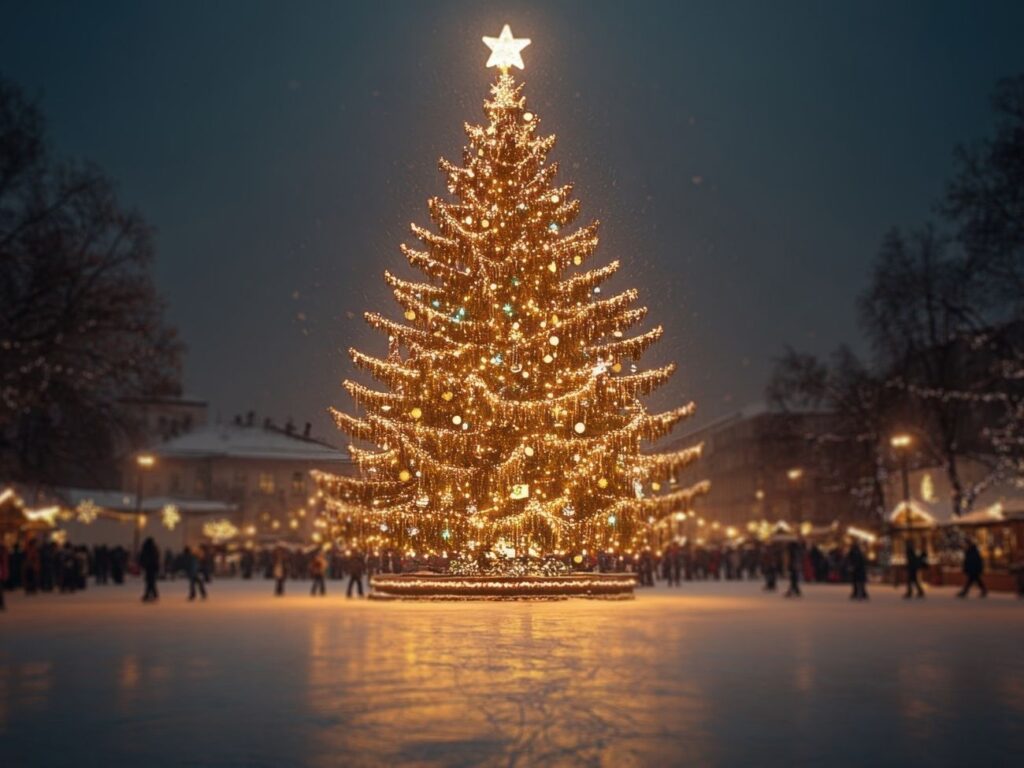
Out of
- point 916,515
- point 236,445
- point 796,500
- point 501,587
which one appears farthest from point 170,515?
point 796,500

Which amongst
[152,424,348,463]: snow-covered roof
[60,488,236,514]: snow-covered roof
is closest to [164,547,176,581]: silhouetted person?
[60,488,236,514]: snow-covered roof

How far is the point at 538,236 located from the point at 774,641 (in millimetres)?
14783

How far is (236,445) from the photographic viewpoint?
9875cm

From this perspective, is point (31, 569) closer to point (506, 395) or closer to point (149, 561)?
point (149, 561)

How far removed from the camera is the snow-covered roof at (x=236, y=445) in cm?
9681

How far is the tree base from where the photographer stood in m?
28.7

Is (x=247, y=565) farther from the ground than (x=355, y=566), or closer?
farther from the ground

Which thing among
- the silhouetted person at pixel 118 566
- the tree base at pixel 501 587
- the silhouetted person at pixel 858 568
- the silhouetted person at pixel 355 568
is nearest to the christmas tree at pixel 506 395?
the tree base at pixel 501 587

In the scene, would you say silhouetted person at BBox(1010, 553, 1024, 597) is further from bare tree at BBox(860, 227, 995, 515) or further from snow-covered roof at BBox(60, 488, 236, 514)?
snow-covered roof at BBox(60, 488, 236, 514)

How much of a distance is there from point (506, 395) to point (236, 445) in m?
73.6

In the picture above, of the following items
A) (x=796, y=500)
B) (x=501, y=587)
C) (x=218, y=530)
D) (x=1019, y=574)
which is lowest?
(x=501, y=587)

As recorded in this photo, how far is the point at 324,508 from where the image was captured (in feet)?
100

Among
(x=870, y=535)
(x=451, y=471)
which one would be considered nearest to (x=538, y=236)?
(x=451, y=471)

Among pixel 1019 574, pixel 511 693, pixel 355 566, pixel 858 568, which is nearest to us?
pixel 511 693
